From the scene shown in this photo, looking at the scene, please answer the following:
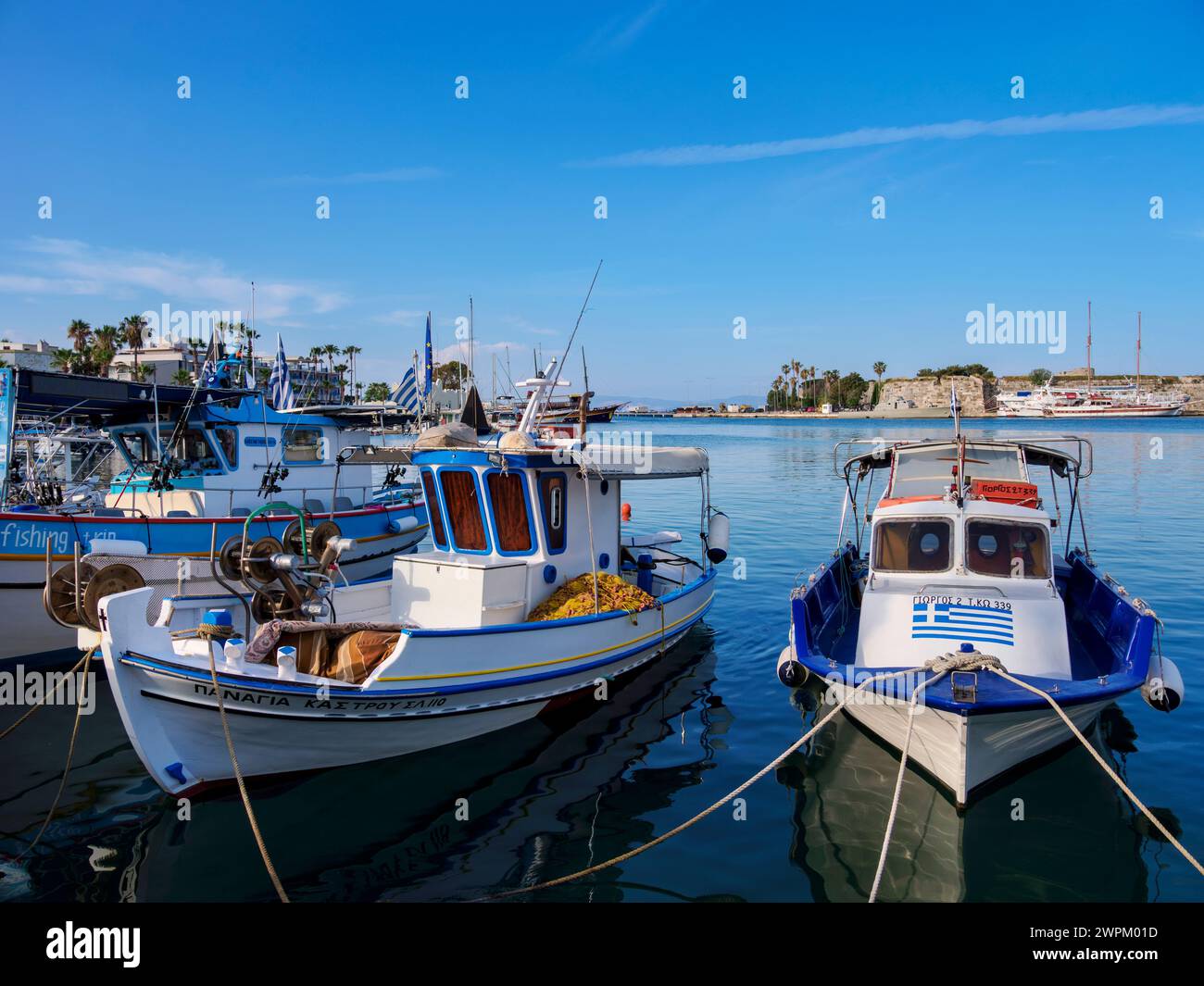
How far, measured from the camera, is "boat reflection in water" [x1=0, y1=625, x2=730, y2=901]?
22.4ft

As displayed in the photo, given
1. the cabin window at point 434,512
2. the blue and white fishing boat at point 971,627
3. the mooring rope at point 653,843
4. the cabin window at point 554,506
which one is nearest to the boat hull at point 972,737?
the blue and white fishing boat at point 971,627

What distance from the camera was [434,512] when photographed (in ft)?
37.0

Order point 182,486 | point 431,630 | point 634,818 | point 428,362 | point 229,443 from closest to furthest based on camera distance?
point 634,818
point 431,630
point 182,486
point 229,443
point 428,362

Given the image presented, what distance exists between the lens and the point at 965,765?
24.1 feet

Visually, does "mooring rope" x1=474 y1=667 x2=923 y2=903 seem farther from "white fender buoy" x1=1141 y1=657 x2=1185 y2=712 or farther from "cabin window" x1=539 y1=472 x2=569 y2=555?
"cabin window" x1=539 y1=472 x2=569 y2=555

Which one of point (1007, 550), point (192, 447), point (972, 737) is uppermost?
point (192, 447)

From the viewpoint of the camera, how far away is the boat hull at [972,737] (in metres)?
7.26

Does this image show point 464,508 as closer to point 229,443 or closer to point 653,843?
point 653,843

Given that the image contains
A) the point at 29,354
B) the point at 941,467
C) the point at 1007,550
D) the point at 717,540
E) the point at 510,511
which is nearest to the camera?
the point at 1007,550

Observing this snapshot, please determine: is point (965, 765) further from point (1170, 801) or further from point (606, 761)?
point (606, 761)

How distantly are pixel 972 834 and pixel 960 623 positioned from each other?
2496 millimetres

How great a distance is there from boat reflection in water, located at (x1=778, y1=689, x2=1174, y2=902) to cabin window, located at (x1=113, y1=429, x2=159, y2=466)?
15278mm

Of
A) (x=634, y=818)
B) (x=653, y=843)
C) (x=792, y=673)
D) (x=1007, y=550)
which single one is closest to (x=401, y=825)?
(x=634, y=818)
